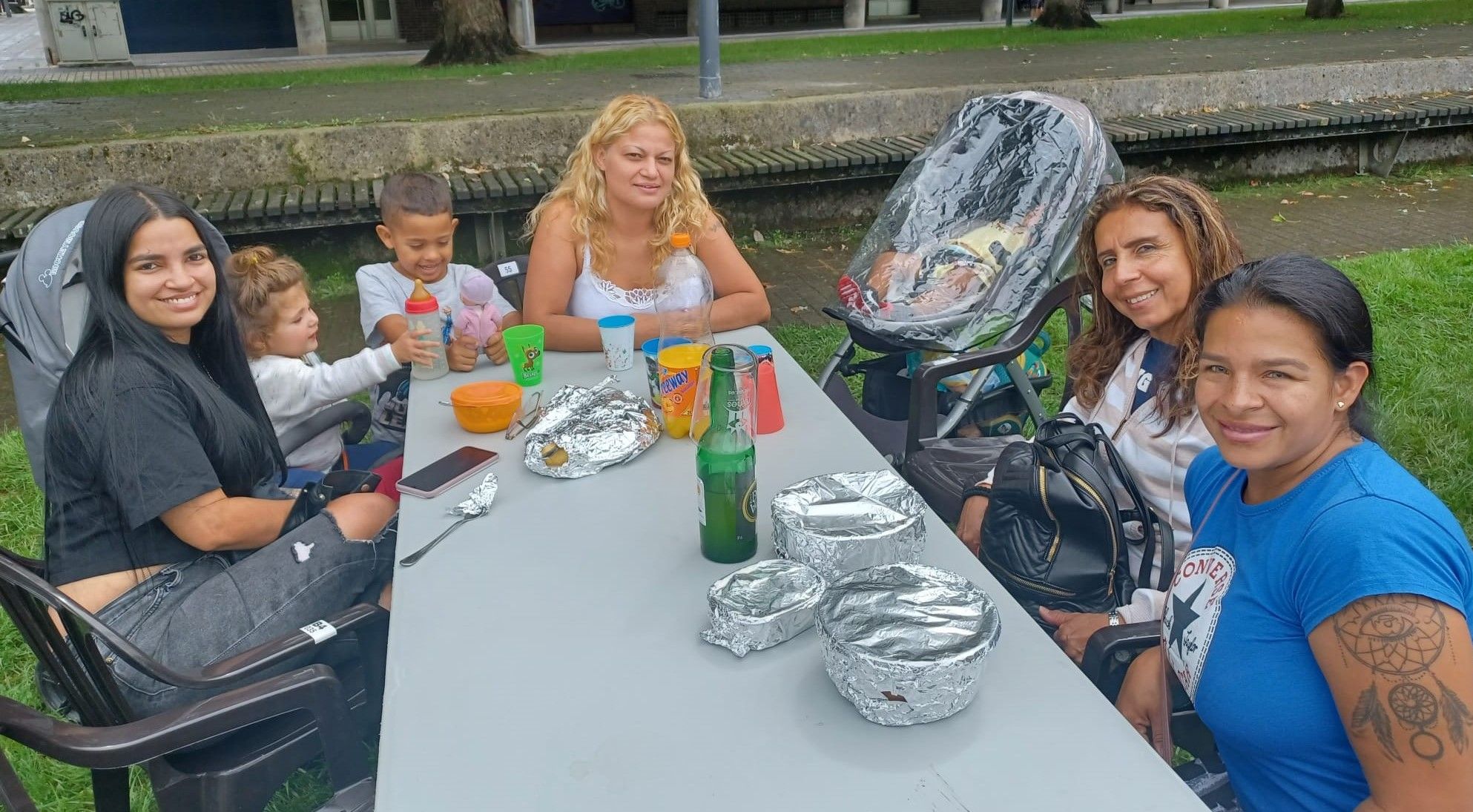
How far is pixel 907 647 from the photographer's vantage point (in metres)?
1.33

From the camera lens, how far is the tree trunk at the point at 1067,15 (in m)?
14.7

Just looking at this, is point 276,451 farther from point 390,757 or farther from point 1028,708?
point 1028,708

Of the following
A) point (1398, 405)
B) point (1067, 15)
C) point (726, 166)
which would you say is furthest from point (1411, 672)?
point (1067, 15)

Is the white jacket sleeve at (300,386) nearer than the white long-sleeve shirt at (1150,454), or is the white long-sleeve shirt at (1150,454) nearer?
the white long-sleeve shirt at (1150,454)

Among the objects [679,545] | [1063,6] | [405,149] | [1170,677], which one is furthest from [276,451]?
[1063,6]

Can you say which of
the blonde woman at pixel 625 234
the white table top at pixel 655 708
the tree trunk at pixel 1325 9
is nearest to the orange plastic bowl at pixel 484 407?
the white table top at pixel 655 708

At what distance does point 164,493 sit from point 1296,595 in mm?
1917

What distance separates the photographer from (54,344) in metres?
2.18

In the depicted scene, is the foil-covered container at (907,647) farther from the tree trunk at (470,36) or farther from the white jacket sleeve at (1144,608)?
the tree trunk at (470,36)

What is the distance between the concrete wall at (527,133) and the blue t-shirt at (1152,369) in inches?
192

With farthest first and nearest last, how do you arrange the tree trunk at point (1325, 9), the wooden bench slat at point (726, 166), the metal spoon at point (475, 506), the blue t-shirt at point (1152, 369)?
the tree trunk at point (1325, 9) → the wooden bench slat at point (726, 166) → the blue t-shirt at point (1152, 369) → the metal spoon at point (475, 506)

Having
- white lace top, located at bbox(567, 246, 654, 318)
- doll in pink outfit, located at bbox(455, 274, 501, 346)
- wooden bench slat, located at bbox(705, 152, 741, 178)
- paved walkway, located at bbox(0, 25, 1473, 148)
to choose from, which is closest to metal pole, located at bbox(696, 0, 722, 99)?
paved walkway, located at bbox(0, 25, 1473, 148)

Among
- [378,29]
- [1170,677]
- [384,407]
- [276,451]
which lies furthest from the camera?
[378,29]

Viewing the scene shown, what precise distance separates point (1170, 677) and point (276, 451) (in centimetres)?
201
